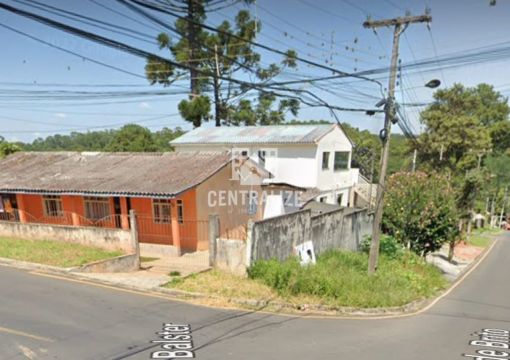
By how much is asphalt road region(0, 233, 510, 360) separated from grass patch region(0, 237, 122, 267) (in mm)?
1016

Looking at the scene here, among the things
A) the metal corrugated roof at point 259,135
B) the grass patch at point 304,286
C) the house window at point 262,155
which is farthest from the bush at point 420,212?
the house window at point 262,155

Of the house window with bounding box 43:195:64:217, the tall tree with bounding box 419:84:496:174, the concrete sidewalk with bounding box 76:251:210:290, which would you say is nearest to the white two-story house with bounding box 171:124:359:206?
the concrete sidewalk with bounding box 76:251:210:290

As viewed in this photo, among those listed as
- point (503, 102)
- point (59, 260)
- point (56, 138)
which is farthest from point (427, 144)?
point (56, 138)

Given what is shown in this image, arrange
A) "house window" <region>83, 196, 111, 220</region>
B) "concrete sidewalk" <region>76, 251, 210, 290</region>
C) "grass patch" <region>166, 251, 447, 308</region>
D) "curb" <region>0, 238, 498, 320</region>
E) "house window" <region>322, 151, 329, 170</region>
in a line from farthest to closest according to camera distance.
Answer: "house window" <region>322, 151, 329, 170</region>, "house window" <region>83, 196, 111, 220</region>, "concrete sidewalk" <region>76, 251, 210, 290</region>, "grass patch" <region>166, 251, 447, 308</region>, "curb" <region>0, 238, 498, 320</region>

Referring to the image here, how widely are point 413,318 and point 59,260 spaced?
1112 cm

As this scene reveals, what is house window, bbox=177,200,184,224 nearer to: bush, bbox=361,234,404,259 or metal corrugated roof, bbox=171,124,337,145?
bush, bbox=361,234,404,259

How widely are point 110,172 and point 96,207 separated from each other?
1737mm

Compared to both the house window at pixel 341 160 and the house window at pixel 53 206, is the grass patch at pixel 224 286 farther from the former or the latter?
the house window at pixel 341 160

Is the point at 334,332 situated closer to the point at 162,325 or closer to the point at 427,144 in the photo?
the point at 162,325

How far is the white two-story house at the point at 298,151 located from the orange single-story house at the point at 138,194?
4492 millimetres

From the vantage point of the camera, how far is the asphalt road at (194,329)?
19.8ft

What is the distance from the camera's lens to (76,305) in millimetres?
7922

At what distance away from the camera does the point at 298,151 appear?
70.6ft

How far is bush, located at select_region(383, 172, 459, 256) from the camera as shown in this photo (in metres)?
16.4
